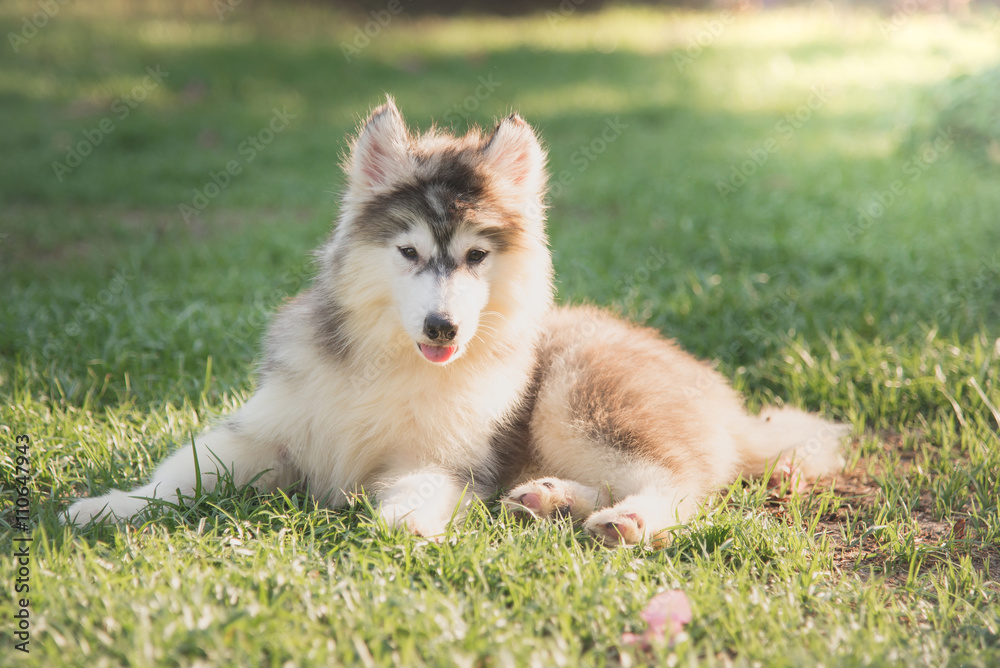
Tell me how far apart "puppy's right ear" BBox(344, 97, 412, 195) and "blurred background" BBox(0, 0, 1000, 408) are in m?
0.37

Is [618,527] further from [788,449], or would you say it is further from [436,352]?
[788,449]

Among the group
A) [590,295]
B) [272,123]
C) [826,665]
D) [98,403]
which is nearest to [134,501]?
[98,403]

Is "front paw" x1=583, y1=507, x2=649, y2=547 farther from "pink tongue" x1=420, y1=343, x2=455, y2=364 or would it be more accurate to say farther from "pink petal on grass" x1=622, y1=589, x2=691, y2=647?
"pink tongue" x1=420, y1=343, x2=455, y2=364

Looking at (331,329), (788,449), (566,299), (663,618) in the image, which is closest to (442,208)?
(331,329)

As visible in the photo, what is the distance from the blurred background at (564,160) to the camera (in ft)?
16.1

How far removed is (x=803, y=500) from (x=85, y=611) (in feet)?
9.07

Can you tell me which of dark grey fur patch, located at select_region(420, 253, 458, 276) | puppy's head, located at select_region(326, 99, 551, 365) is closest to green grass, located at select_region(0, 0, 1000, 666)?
puppy's head, located at select_region(326, 99, 551, 365)

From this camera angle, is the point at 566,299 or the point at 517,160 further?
the point at 566,299

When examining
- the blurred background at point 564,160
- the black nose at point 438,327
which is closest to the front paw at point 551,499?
the black nose at point 438,327

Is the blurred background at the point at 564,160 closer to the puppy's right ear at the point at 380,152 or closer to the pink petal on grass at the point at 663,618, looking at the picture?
the puppy's right ear at the point at 380,152

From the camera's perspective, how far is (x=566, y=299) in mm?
5020

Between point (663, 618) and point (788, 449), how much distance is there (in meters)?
1.47

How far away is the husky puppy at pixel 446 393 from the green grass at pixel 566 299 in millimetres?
167

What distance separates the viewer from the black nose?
2662mm
